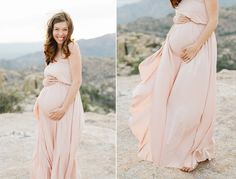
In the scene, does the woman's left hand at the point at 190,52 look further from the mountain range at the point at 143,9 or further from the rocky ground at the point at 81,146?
the mountain range at the point at 143,9

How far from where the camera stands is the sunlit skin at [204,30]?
3545 mm

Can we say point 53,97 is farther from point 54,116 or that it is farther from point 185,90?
point 185,90

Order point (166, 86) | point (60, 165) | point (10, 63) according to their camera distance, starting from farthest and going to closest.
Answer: point (10, 63) → point (166, 86) → point (60, 165)

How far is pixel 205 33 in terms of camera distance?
358cm

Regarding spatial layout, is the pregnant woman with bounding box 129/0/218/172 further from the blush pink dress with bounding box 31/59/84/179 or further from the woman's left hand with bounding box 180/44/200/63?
the blush pink dress with bounding box 31/59/84/179

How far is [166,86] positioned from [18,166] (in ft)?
4.82

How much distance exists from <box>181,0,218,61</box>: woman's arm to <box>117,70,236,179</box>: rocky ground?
81 centimetres

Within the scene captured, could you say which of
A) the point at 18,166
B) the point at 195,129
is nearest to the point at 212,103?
the point at 195,129

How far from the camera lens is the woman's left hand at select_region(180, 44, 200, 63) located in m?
3.61

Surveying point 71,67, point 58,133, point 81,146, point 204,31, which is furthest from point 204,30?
point 81,146

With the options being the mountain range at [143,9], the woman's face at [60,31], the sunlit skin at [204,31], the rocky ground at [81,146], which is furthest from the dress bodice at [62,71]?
the mountain range at [143,9]

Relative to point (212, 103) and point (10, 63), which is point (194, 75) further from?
point (10, 63)

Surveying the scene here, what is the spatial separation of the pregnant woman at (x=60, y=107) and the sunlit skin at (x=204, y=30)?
2.40ft

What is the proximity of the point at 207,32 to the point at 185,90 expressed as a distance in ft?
1.38
